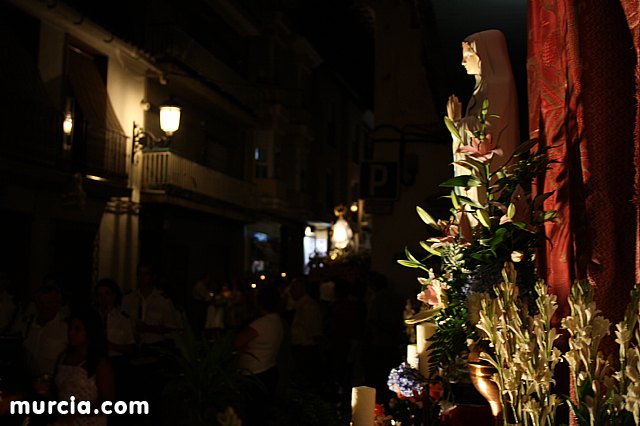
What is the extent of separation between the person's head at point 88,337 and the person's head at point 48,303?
1.30m

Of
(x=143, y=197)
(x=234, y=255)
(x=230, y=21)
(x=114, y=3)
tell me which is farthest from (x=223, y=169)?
(x=114, y=3)

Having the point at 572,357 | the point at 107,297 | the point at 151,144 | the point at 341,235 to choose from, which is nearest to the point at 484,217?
the point at 572,357

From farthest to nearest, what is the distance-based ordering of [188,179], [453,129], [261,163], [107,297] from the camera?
[261,163], [188,179], [107,297], [453,129]

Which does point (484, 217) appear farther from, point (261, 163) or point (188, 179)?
point (261, 163)

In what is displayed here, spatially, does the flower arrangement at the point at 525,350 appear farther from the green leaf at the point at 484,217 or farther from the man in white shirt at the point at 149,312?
the man in white shirt at the point at 149,312

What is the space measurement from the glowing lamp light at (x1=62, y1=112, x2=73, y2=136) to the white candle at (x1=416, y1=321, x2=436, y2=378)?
14663mm

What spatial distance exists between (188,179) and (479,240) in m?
20.3

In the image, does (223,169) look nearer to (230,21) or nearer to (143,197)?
(230,21)

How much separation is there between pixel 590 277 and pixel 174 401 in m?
5.40

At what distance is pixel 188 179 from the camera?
22578 mm

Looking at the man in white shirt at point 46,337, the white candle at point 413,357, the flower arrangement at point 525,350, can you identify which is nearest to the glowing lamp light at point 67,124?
the man in white shirt at point 46,337

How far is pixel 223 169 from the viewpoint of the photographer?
27.5m

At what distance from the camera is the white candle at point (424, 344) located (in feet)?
10.3

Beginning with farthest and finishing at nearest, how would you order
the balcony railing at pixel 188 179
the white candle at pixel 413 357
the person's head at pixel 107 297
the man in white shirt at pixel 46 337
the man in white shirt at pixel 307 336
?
the balcony railing at pixel 188 179 → the man in white shirt at pixel 307 336 → the person's head at pixel 107 297 → the man in white shirt at pixel 46 337 → the white candle at pixel 413 357
